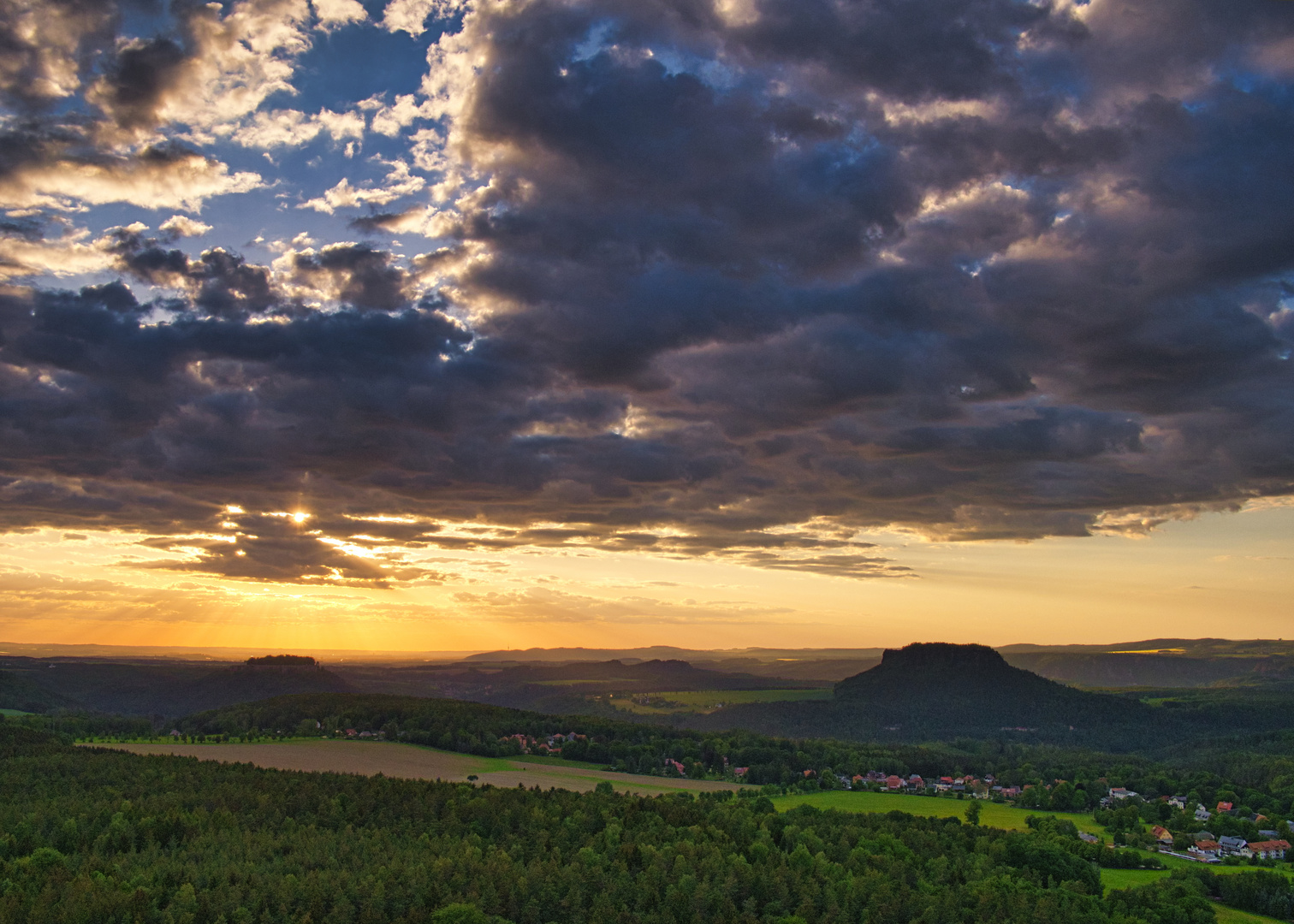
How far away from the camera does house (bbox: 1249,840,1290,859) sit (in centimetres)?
13075

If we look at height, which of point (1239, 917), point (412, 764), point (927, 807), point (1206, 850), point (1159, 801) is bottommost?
point (1159, 801)

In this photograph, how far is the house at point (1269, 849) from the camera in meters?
131

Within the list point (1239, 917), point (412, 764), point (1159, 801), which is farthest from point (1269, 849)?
point (412, 764)

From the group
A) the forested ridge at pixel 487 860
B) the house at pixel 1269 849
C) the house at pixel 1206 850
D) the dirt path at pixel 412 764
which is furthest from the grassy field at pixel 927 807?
the house at pixel 1269 849

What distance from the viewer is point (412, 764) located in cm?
16750

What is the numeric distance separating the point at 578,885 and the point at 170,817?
50.0 m

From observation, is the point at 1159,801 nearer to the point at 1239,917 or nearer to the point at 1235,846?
the point at 1235,846

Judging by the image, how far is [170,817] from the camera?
10000 centimetres

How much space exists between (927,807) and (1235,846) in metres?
44.5

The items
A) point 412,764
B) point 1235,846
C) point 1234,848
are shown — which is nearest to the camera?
point 1234,848

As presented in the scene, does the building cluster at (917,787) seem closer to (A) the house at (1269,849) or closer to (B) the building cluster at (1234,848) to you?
(B) the building cluster at (1234,848)

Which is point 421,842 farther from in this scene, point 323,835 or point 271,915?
point 271,915

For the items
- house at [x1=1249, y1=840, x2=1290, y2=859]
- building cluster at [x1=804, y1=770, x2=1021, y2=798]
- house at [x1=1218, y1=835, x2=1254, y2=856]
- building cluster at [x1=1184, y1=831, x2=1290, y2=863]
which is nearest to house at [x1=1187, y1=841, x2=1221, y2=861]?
building cluster at [x1=1184, y1=831, x2=1290, y2=863]

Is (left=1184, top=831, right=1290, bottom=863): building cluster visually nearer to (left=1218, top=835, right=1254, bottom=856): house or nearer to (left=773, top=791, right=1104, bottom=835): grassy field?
(left=1218, top=835, right=1254, bottom=856): house
